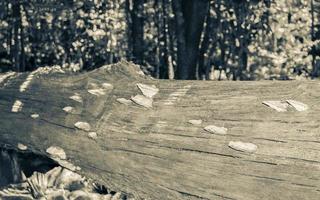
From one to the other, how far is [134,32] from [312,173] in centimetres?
585

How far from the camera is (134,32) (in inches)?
318

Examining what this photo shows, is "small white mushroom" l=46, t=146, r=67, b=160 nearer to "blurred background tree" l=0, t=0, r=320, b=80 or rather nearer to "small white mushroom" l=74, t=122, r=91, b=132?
"small white mushroom" l=74, t=122, r=91, b=132

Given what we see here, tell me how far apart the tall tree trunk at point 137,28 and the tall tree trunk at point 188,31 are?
1.03m

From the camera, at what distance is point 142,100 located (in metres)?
3.37

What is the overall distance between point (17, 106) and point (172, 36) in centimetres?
421

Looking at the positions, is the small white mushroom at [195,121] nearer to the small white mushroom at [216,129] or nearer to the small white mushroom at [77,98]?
the small white mushroom at [216,129]

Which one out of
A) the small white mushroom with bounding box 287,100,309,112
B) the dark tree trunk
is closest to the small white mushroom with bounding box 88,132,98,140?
the small white mushroom with bounding box 287,100,309,112

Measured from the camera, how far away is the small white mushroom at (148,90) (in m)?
3.42

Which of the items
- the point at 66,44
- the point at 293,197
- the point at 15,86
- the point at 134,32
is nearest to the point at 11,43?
the point at 66,44

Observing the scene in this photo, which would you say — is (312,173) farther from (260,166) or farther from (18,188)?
(18,188)

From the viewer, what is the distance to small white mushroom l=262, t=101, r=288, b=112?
9.20ft

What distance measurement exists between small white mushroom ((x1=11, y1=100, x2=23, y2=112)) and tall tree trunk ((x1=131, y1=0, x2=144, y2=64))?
4081mm

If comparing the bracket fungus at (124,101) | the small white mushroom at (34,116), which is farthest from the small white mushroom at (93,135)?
the small white mushroom at (34,116)

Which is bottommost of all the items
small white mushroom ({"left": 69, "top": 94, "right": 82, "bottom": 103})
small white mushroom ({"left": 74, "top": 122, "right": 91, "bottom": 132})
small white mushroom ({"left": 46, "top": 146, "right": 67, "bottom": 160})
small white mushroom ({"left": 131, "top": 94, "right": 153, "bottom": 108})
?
small white mushroom ({"left": 46, "top": 146, "right": 67, "bottom": 160})
